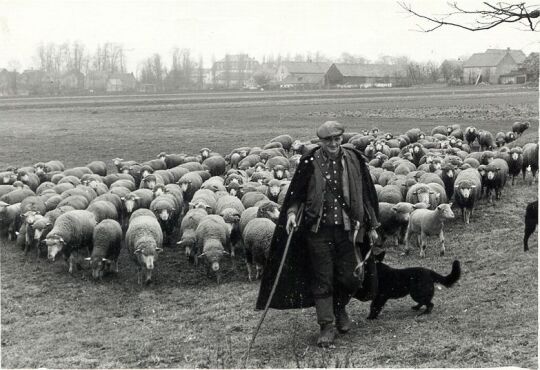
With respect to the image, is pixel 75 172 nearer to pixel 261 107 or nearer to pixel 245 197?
pixel 245 197

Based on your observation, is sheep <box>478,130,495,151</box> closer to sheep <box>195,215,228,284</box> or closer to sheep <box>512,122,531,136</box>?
sheep <box>512,122,531,136</box>

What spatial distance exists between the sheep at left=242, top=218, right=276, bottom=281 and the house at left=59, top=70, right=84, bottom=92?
5895 centimetres

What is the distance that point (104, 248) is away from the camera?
11055mm

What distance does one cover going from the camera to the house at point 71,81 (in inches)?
2611

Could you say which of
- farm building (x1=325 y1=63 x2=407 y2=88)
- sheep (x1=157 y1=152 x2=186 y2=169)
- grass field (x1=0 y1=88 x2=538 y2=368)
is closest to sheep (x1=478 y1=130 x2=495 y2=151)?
grass field (x1=0 y1=88 x2=538 y2=368)

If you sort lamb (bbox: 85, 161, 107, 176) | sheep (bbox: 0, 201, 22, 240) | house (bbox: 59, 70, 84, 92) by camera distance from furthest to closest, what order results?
house (bbox: 59, 70, 84, 92), lamb (bbox: 85, 161, 107, 176), sheep (bbox: 0, 201, 22, 240)

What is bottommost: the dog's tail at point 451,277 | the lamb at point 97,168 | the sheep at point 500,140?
the lamb at point 97,168

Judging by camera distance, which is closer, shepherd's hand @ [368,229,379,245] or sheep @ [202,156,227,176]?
shepherd's hand @ [368,229,379,245]

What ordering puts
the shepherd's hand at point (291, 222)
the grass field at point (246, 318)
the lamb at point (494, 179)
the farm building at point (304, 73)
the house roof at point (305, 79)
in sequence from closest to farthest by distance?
the grass field at point (246, 318)
the shepherd's hand at point (291, 222)
the lamb at point (494, 179)
the house roof at point (305, 79)
the farm building at point (304, 73)

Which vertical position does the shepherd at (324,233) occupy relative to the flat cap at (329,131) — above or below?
below

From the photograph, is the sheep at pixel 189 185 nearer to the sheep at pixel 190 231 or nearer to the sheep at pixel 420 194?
the sheep at pixel 190 231

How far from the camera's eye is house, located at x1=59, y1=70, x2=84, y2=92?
6631 cm

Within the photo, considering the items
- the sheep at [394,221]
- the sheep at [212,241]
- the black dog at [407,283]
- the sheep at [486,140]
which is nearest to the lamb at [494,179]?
the sheep at [394,221]

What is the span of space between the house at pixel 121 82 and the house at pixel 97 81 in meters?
10.3
